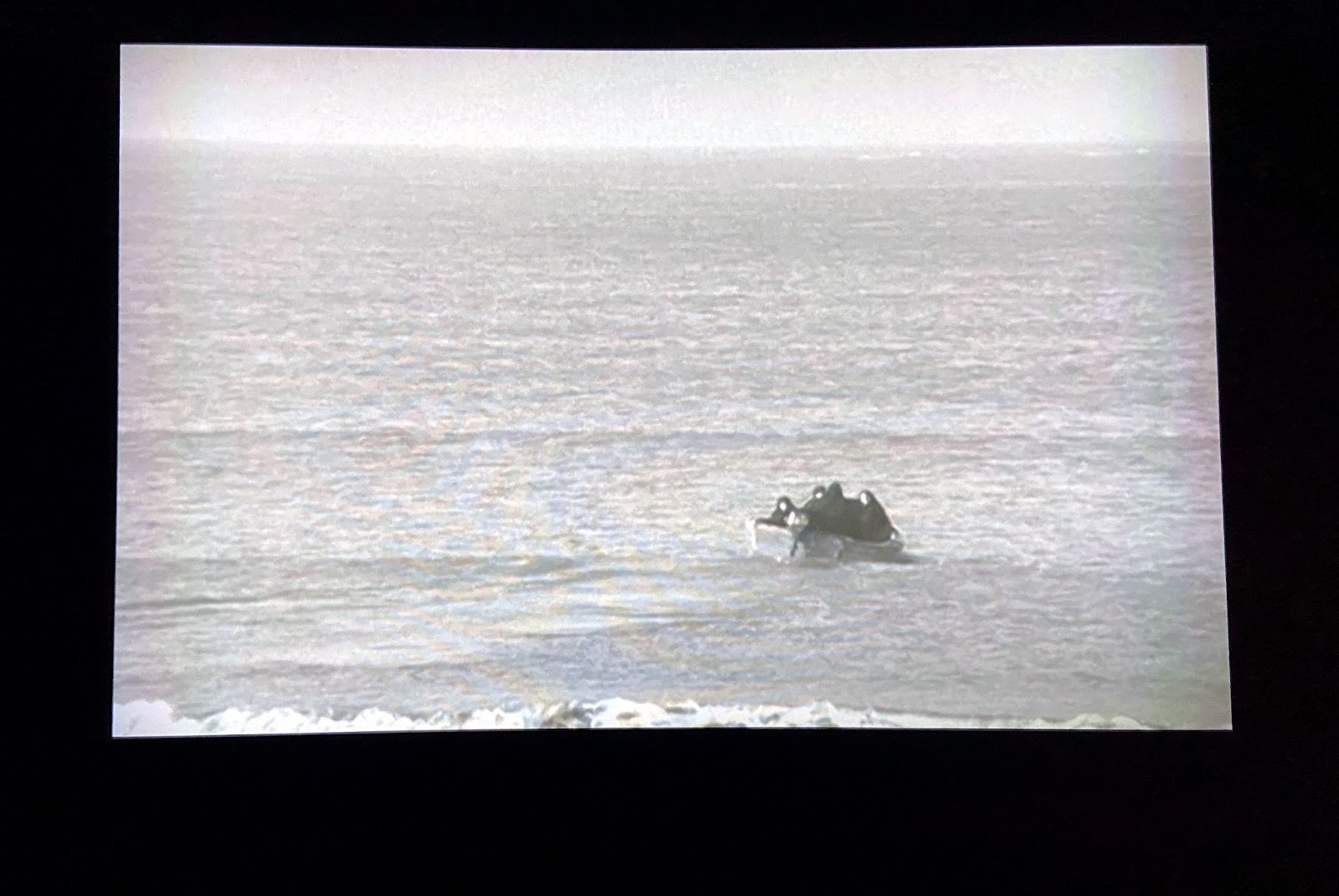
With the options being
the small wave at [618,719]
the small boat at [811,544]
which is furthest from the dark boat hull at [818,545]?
the small wave at [618,719]

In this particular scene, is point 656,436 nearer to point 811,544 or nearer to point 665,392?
point 665,392

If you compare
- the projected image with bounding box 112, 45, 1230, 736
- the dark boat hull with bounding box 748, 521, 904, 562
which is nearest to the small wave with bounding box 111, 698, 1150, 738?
the projected image with bounding box 112, 45, 1230, 736

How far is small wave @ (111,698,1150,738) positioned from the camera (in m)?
2.52

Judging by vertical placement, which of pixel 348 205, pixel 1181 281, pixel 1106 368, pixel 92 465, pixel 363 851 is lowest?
pixel 363 851

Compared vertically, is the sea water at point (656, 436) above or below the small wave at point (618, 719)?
above

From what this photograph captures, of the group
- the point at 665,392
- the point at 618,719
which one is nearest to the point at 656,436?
the point at 665,392

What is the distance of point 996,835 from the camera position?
255 cm

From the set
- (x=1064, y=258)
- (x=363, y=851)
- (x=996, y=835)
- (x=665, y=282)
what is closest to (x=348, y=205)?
(x=665, y=282)

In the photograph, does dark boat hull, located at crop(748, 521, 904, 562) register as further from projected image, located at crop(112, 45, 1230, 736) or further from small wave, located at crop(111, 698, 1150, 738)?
small wave, located at crop(111, 698, 1150, 738)

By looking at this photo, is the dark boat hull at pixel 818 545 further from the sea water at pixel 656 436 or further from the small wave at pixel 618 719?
the small wave at pixel 618 719

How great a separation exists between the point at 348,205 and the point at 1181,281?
166cm

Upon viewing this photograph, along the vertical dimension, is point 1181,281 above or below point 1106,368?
above

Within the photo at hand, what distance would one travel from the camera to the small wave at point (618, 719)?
8.28 ft

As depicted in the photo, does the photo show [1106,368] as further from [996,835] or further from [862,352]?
[996,835]
